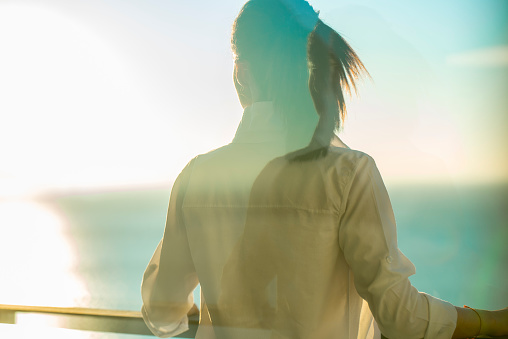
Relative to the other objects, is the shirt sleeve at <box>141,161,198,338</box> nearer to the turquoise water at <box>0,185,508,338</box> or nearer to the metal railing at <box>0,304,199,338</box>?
the metal railing at <box>0,304,199,338</box>

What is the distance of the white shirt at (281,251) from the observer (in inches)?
31.0

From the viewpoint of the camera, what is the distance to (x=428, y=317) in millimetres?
800

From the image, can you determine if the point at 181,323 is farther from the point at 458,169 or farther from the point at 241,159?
the point at 458,169

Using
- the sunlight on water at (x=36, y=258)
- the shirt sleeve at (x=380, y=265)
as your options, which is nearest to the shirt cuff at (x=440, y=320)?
the shirt sleeve at (x=380, y=265)

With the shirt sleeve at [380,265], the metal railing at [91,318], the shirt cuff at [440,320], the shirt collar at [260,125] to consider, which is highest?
the shirt collar at [260,125]

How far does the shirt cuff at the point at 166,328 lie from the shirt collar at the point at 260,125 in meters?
0.50

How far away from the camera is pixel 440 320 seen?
808 mm

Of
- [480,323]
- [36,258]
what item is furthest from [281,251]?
[36,258]

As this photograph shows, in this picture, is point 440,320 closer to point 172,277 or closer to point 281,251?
point 281,251

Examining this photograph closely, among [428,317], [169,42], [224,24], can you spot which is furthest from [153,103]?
[428,317]

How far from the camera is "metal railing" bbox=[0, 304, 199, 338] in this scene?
109cm

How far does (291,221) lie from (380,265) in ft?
0.65

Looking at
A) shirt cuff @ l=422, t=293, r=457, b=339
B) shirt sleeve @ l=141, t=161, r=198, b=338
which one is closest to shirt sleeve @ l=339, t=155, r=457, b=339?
shirt cuff @ l=422, t=293, r=457, b=339

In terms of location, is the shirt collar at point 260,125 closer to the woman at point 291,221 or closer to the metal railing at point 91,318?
the woman at point 291,221
